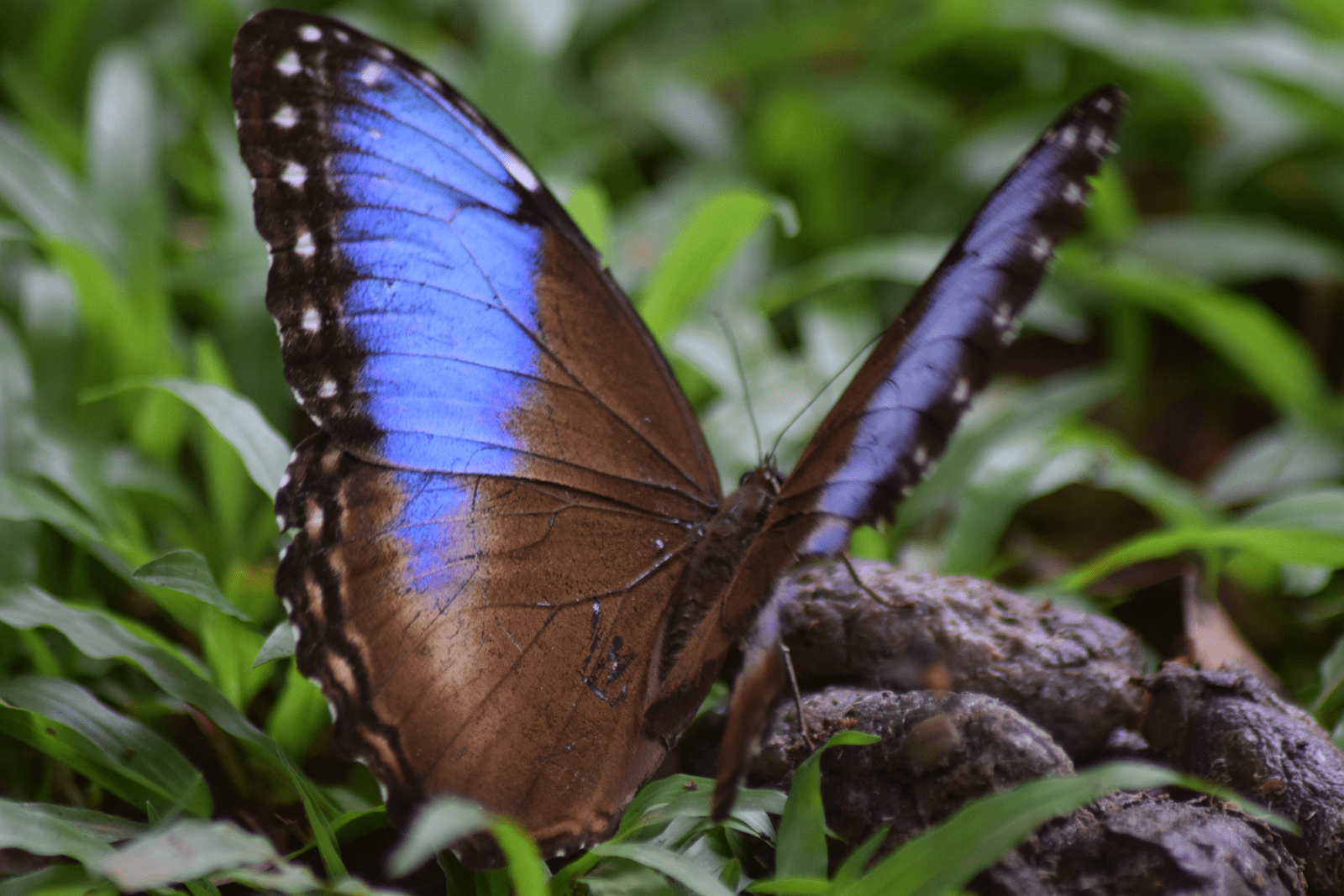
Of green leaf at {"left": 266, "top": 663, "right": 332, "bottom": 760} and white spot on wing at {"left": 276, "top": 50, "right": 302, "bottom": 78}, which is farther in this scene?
green leaf at {"left": 266, "top": 663, "right": 332, "bottom": 760}

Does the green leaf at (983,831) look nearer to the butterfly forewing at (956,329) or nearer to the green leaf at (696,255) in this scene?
the butterfly forewing at (956,329)

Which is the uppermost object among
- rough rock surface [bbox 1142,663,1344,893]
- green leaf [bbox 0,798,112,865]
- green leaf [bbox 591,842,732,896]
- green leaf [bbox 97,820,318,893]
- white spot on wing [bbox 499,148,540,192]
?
white spot on wing [bbox 499,148,540,192]

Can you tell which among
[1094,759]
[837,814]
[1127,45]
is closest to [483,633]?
[837,814]

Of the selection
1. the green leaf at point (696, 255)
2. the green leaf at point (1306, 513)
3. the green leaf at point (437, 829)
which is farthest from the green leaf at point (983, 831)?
the green leaf at point (696, 255)

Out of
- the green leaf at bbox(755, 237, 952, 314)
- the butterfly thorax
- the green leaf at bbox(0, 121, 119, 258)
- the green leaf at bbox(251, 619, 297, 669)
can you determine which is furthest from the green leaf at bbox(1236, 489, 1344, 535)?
the green leaf at bbox(0, 121, 119, 258)

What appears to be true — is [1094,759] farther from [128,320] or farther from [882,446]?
[128,320]

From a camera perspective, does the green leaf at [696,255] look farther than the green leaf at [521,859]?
Yes

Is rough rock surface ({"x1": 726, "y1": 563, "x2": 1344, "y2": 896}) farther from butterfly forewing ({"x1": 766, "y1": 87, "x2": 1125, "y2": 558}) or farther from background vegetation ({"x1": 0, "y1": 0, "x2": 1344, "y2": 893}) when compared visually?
butterfly forewing ({"x1": 766, "y1": 87, "x2": 1125, "y2": 558})
